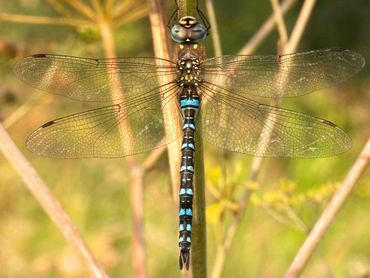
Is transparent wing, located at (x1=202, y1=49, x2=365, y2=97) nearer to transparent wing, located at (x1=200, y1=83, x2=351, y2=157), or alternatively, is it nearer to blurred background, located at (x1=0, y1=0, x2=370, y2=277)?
transparent wing, located at (x1=200, y1=83, x2=351, y2=157)

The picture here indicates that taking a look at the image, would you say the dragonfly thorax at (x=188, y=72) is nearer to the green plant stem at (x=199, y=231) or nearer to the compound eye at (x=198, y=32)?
the compound eye at (x=198, y=32)

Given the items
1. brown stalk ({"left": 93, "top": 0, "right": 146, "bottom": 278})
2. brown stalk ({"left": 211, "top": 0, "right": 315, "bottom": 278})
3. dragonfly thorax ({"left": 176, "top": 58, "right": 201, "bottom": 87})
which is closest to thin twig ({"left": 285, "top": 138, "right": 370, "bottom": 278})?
brown stalk ({"left": 211, "top": 0, "right": 315, "bottom": 278})

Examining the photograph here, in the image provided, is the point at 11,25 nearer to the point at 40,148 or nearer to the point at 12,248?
the point at 12,248

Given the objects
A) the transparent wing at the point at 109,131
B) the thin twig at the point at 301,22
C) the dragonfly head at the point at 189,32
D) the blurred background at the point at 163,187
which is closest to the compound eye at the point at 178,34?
the dragonfly head at the point at 189,32

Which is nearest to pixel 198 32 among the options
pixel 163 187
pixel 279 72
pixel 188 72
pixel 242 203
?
pixel 188 72

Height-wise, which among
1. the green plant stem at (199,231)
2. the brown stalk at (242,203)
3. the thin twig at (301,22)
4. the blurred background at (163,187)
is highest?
the blurred background at (163,187)
